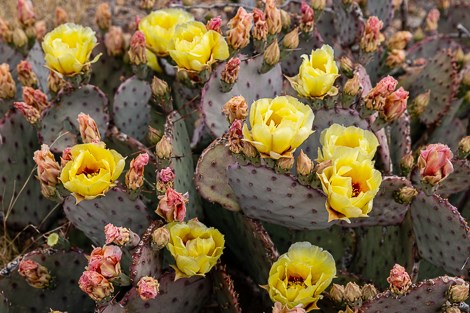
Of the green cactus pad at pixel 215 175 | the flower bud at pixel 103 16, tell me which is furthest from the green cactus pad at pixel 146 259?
the flower bud at pixel 103 16

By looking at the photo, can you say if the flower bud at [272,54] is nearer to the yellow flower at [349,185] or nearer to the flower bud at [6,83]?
the yellow flower at [349,185]

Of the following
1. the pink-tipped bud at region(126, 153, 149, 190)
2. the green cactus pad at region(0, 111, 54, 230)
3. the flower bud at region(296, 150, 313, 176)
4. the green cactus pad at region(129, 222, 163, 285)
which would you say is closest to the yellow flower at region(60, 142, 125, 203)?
the pink-tipped bud at region(126, 153, 149, 190)

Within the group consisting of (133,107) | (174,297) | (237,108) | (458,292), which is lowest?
(174,297)

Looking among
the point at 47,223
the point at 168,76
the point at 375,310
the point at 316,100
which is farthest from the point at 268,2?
the point at 47,223

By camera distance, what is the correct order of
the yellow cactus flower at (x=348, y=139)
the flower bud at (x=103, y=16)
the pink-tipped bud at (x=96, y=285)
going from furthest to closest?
the flower bud at (x=103, y=16), the yellow cactus flower at (x=348, y=139), the pink-tipped bud at (x=96, y=285)

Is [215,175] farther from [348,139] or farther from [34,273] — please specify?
[34,273]

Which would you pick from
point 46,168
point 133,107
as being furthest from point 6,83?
point 46,168

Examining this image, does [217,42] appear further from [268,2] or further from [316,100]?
[316,100]
